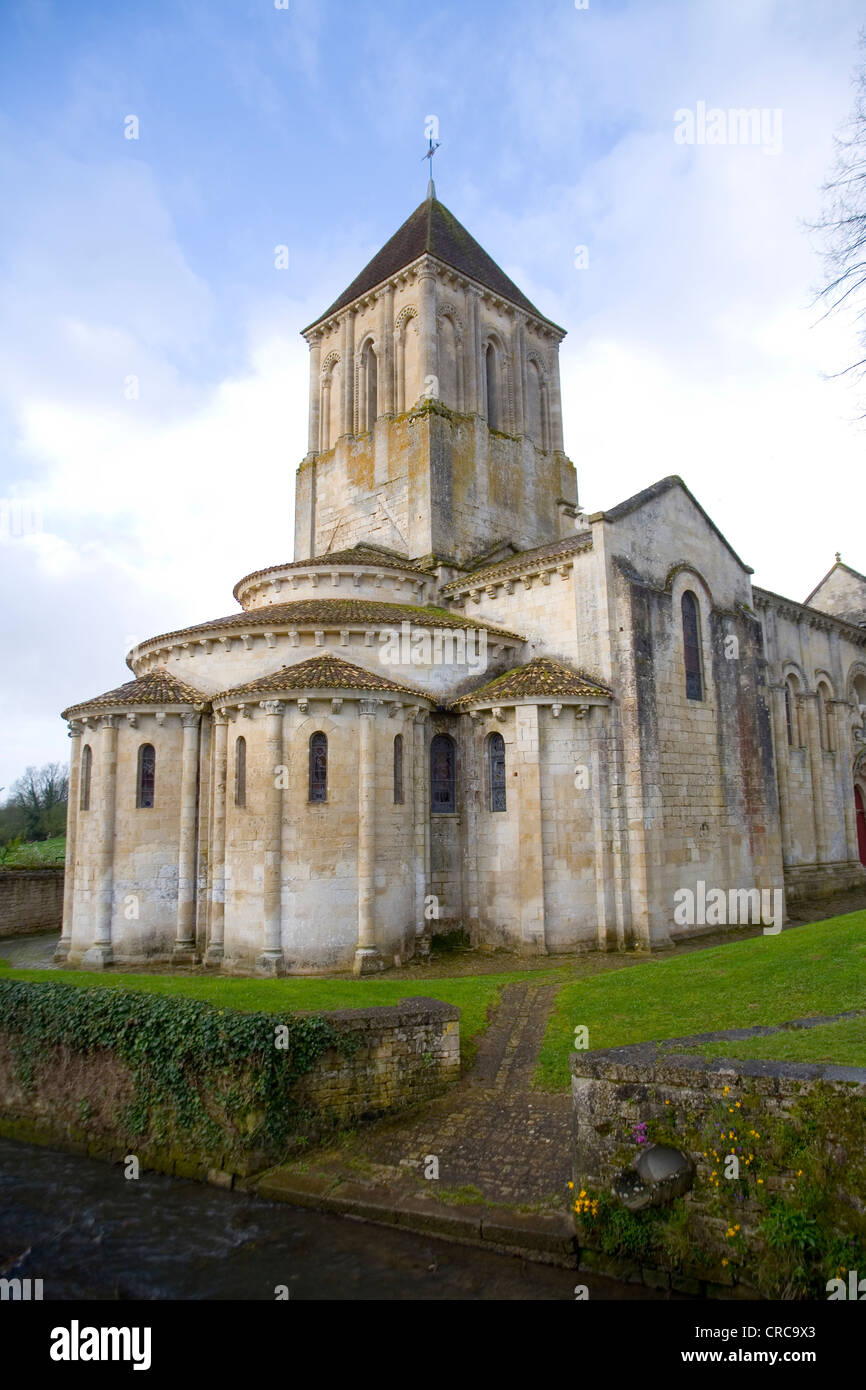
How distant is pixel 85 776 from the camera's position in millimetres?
20797

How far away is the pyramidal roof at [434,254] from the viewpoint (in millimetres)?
29109

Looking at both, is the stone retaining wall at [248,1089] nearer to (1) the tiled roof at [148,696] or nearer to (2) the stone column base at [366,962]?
(2) the stone column base at [366,962]

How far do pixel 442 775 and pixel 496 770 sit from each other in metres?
1.37

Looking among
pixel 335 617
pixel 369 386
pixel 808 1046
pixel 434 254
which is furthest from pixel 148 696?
pixel 434 254

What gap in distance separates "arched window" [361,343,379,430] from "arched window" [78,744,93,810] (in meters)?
14.7

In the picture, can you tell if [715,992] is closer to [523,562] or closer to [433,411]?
[523,562]

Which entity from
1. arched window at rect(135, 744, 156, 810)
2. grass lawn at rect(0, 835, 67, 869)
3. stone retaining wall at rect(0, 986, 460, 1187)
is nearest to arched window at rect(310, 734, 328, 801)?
arched window at rect(135, 744, 156, 810)

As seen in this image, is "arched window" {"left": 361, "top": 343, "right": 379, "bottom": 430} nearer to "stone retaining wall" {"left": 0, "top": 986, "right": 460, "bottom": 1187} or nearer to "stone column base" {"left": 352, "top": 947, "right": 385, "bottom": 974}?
"stone column base" {"left": 352, "top": 947, "right": 385, "bottom": 974}

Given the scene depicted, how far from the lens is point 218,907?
61.4 ft

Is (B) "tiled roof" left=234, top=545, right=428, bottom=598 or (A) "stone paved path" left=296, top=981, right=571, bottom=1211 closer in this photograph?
(A) "stone paved path" left=296, top=981, right=571, bottom=1211

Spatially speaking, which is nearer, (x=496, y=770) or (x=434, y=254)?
(x=496, y=770)

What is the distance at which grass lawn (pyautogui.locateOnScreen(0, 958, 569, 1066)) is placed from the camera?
1196 cm
